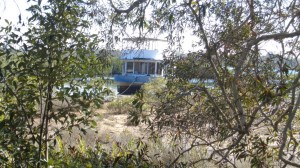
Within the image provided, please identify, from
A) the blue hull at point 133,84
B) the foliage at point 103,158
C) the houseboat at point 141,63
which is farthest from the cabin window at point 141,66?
the foliage at point 103,158

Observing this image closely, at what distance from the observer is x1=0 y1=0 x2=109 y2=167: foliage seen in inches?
130

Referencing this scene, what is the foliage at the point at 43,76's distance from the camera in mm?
3295

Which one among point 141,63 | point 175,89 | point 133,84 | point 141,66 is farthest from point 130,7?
point 141,66

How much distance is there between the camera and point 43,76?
11.0 ft

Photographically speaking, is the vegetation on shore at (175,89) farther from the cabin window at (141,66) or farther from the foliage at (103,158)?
the cabin window at (141,66)

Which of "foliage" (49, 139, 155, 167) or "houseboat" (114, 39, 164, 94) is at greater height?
"houseboat" (114, 39, 164, 94)

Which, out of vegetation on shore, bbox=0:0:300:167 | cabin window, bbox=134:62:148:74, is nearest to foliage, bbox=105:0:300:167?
vegetation on shore, bbox=0:0:300:167

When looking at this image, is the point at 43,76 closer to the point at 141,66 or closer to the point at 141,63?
the point at 141,63

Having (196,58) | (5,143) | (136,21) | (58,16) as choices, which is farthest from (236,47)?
(5,143)

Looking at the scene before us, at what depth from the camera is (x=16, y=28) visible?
11.1ft

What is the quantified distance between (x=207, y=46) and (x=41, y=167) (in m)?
1.87

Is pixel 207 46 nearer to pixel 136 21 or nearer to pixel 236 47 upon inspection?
pixel 236 47

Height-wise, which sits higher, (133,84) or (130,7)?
(130,7)

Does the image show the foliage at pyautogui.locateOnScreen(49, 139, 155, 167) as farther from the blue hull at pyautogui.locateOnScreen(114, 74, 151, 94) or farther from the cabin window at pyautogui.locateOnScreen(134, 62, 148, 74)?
the cabin window at pyautogui.locateOnScreen(134, 62, 148, 74)
